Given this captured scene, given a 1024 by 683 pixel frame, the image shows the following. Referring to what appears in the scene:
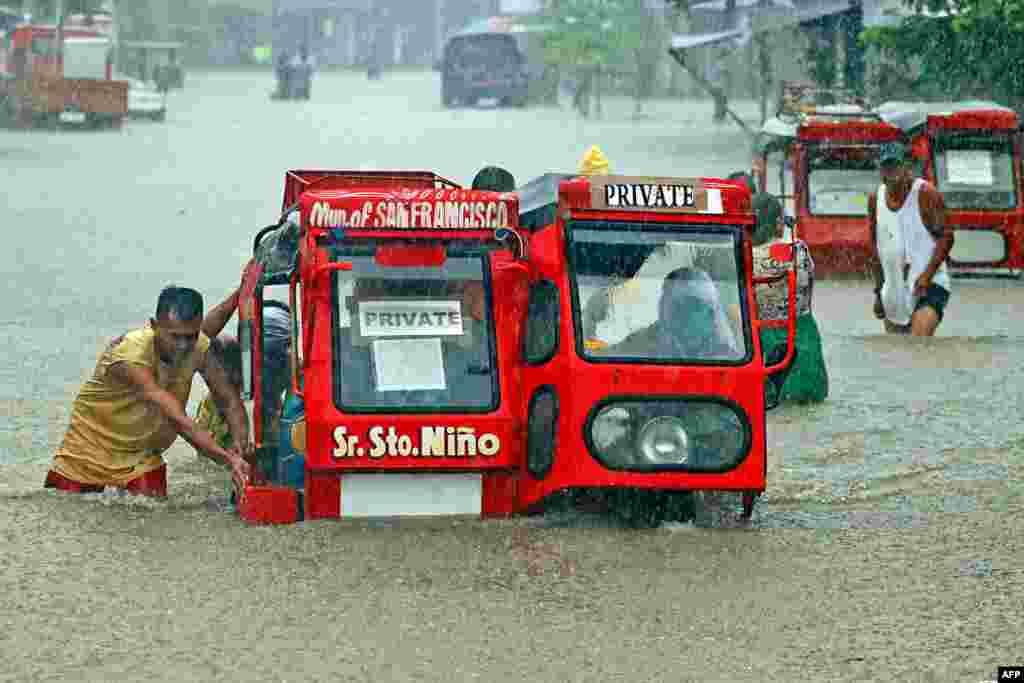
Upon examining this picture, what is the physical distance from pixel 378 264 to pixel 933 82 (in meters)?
20.5

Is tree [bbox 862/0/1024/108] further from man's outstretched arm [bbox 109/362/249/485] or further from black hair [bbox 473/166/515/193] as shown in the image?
man's outstretched arm [bbox 109/362/249/485]

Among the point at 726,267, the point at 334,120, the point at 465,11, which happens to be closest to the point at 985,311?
the point at 726,267

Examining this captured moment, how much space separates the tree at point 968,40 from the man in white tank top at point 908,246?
7.64 meters

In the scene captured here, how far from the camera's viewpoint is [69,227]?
21.5m

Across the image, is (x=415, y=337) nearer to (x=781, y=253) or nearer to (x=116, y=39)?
(x=781, y=253)

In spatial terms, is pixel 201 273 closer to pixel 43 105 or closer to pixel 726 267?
pixel 726 267

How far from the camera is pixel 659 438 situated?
25.7ft

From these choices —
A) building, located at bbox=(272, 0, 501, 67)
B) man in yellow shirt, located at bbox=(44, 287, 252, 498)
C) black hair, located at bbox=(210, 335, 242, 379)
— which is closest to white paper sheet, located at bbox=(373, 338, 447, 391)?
man in yellow shirt, located at bbox=(44, 287, 252, 498)

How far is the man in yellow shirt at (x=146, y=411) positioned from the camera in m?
8.16

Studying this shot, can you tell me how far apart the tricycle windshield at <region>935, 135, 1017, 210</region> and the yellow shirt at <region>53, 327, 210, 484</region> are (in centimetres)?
1099

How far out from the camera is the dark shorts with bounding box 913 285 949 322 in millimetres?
13305

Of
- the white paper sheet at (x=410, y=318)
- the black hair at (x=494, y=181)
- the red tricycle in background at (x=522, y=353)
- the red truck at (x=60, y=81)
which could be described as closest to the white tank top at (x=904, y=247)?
the black hair at (x=494, y=181)

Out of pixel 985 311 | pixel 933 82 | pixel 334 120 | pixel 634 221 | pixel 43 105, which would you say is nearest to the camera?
pixel 634 221

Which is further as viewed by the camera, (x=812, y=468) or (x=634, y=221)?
(x=812, y=468)
